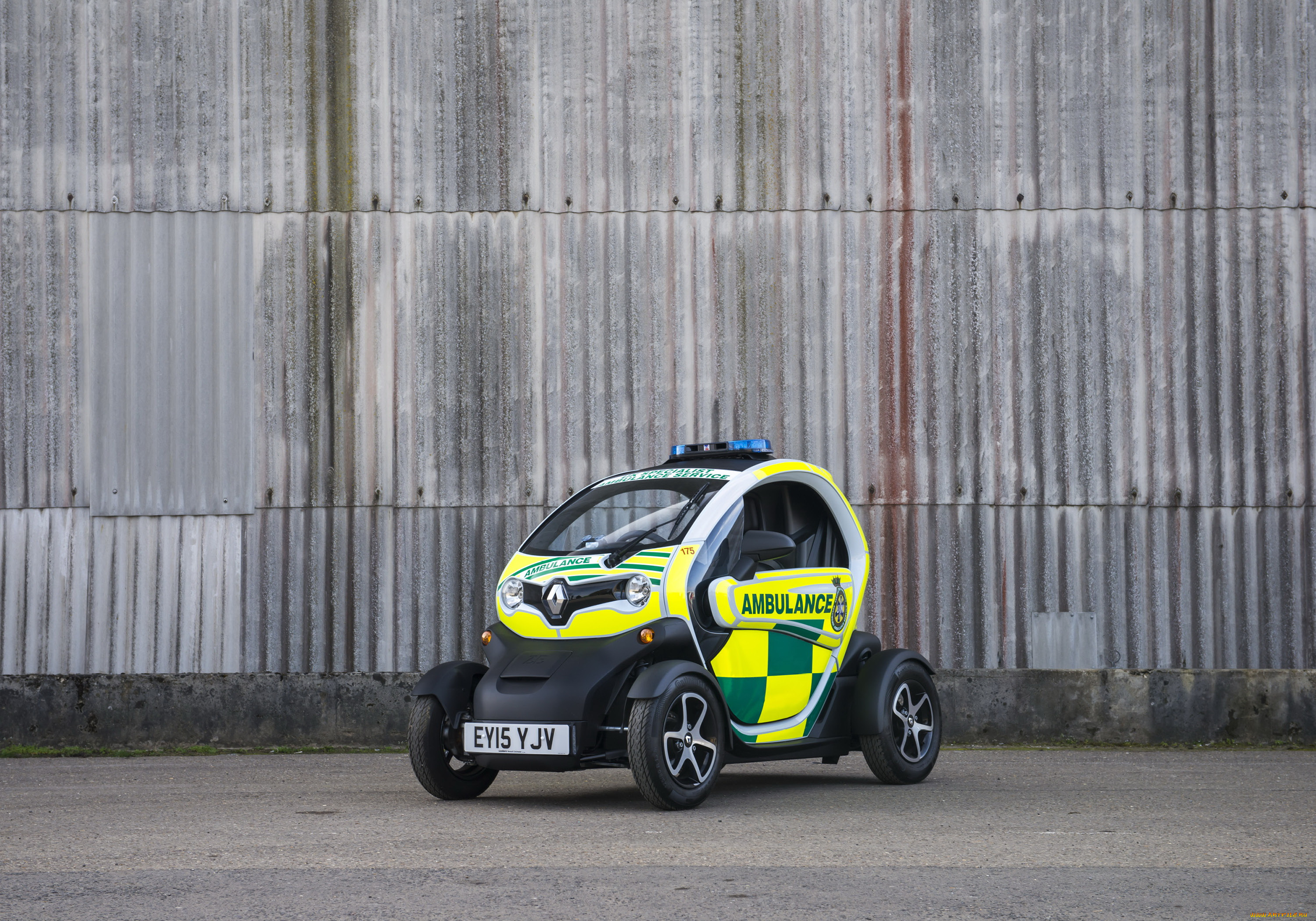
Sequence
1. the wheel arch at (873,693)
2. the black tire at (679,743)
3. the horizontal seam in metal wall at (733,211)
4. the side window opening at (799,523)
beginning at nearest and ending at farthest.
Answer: the black tire at (679,743), the wheel arch at (873,693), the side window opening at (799,523), the horizontal seam in metal wall at (733,211)

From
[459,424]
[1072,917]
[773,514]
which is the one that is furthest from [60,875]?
[459,424]

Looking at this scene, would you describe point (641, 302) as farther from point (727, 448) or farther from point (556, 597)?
point (556, 597)

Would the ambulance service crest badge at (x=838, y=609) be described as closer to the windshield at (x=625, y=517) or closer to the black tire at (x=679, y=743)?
the windshield at (x=625, y=517)

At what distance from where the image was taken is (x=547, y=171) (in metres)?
11.9

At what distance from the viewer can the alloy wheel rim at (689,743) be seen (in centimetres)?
733

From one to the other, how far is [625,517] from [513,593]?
82 cm

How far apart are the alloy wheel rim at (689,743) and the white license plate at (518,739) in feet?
1.78

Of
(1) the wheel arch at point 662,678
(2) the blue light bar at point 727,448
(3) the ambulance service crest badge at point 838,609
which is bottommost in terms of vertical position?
(1) the wheel arch at point 662,678

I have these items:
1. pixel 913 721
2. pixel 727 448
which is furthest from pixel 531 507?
pixel 913 721

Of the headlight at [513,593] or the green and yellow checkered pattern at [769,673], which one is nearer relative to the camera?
the green and yellow checkered pattern at [769,673]

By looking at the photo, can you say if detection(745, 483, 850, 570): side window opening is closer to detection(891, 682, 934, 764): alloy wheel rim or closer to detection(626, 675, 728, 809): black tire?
detection(891, 682, 934, 764): alloy wheel rim

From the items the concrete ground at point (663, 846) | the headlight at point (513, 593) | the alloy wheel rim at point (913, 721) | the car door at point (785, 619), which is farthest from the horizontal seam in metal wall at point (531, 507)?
the headlight at point (513, 593)

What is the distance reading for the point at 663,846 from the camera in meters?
6.16

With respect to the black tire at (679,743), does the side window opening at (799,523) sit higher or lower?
higher
